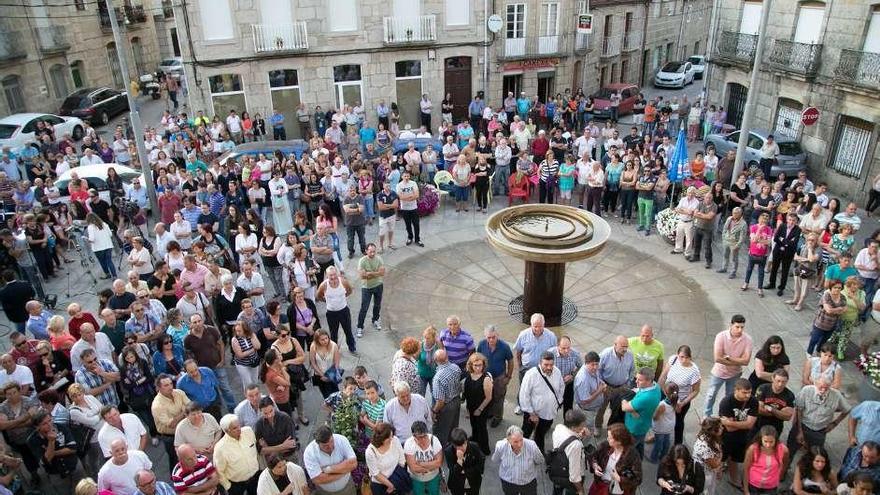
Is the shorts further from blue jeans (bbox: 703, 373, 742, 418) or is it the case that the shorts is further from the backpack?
the backpack

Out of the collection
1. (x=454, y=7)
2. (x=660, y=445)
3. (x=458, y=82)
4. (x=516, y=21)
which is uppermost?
(x=454, y=7)

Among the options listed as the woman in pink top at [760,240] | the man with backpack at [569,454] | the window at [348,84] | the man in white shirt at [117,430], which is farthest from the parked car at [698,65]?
the man in white shirt at [117,430]

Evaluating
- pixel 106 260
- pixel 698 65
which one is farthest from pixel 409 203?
pixel 698 65

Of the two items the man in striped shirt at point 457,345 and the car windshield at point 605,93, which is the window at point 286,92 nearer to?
the car windshield at point 605,93

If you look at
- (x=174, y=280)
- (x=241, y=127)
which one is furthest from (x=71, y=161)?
(x=174, y=280)

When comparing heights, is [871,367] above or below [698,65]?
below

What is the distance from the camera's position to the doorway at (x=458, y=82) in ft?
86.1

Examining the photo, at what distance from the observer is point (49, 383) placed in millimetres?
9172

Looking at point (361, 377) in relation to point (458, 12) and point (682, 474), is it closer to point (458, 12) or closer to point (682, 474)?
point (682, 474)

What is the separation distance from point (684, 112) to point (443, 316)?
1732cm

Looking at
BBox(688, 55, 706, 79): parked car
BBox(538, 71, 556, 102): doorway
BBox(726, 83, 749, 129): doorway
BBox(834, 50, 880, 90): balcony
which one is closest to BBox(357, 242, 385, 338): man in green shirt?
BBox(834, 50, 880, 90): balcony

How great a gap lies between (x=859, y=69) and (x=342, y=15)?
1702 centimetres

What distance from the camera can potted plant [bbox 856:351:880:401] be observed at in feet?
29.7

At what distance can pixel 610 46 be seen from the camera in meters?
32.4
